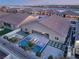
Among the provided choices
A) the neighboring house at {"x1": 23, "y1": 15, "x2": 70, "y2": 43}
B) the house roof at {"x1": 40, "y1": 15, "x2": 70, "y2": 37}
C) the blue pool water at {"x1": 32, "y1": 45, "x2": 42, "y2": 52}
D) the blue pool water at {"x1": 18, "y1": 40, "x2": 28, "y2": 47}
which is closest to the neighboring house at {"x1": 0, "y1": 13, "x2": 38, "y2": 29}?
the neighboring house at {"x1": 23, "y1": 15, "x2": 70, "y2": 43}

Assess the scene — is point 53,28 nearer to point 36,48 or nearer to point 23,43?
point 36,48

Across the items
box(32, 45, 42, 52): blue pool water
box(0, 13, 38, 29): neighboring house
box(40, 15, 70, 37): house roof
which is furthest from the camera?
box(0, 13, 38, 29): neighboring house

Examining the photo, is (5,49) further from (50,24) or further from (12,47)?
(50,24)

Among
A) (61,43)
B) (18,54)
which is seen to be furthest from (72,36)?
(18,54)

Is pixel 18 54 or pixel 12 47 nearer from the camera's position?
pixel 18 54

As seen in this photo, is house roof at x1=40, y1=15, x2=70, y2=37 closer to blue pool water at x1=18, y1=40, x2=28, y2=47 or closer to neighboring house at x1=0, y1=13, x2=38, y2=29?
blue pool water at x1=18, y1=40, x2=28, y2=47

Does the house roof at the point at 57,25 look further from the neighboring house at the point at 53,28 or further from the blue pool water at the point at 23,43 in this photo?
the blue pool water at the point at 23,43

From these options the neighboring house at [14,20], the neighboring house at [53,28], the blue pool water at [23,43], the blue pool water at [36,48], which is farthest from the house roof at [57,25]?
the neighboring house at [14,20]

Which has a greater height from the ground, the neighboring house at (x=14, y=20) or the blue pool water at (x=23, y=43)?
the neighboring house at (x=14, y=20)
